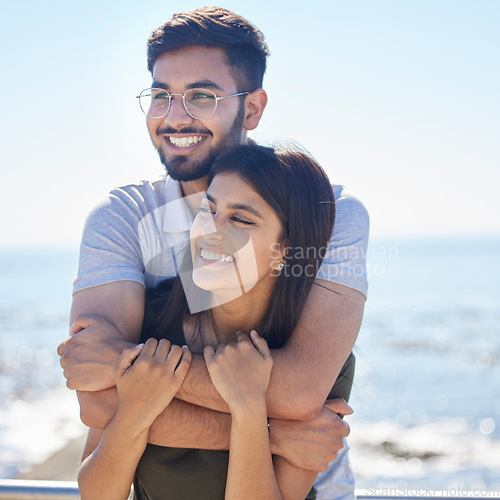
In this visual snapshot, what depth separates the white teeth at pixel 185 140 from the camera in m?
3.31

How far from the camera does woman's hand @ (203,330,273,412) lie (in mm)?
2189

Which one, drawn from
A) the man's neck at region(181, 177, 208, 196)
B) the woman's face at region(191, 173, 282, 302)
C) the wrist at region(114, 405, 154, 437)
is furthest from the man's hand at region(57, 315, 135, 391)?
the man's neck at region(181, 177, 208, 196)

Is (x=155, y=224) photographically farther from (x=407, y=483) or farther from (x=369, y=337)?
(x=369, y=337)

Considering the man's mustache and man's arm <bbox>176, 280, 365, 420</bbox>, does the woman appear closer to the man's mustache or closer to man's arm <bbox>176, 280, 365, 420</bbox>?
man's arm <bbox>176, 280, 365, 420</bbox>

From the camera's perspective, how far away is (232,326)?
8.91 ft

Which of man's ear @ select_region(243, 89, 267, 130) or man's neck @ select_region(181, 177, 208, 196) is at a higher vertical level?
man's ear @ select_region(243, 89, 267, 130)

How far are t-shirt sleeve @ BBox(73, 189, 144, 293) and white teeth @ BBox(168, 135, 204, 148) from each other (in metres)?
0.56

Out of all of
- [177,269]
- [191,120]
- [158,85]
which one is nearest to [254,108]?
[191,120]

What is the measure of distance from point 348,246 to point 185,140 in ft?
4.11

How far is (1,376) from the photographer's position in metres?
13.9

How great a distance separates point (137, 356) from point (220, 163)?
1041 mm

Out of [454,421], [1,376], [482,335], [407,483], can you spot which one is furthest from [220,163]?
[482,335]

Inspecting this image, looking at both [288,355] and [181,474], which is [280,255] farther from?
[181,474]

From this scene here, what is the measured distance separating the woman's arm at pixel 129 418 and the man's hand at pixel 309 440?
481mm
